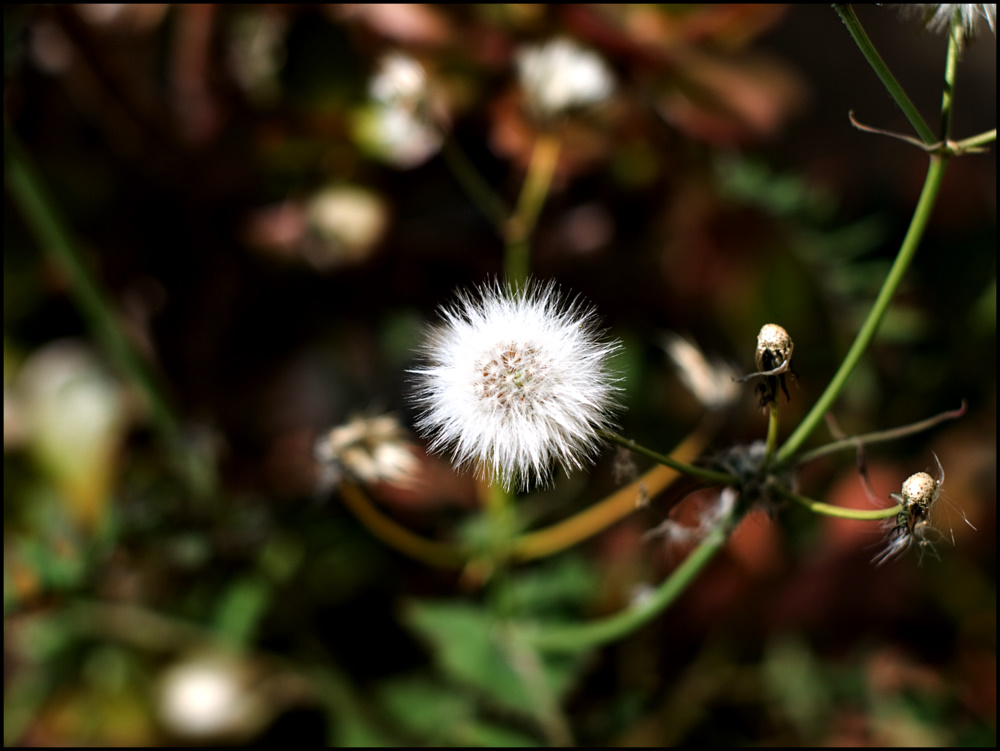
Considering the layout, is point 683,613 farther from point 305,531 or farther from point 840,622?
point 305,531

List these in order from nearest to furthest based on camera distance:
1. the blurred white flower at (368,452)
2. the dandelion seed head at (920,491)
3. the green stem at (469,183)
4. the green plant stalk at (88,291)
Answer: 1. the dandelion seed head at (920,491)
2. the blurred white flower at (368,452)
3. the green plant stalk at (88,291)
4. the green stem at (469,183)

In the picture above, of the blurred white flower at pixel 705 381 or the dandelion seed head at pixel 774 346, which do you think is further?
the blurred white flower at pixel 705 381

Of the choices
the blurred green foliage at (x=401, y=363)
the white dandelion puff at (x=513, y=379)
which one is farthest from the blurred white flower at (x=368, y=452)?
the blurred green foliage at (x=401, y=363)

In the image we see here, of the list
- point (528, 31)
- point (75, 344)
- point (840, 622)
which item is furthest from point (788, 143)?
point (75, 344)

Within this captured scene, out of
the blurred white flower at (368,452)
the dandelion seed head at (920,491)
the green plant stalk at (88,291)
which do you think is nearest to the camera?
the dandelion seed head at (920,491)

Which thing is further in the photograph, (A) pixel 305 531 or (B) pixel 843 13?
(A) pixel 305 531

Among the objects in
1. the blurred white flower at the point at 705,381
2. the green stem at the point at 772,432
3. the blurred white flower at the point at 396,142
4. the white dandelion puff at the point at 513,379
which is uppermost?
the blurred white flower at the point at 396,142

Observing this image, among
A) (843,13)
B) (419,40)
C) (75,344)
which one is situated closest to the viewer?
(843,13)

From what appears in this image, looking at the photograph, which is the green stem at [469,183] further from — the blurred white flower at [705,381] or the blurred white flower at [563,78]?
the blurred white flower at [705,381]
